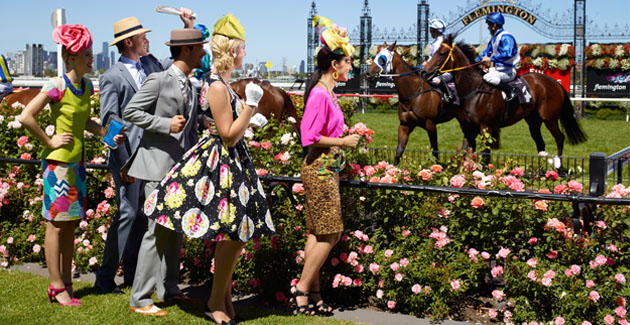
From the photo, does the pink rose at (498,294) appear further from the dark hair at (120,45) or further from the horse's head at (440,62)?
the horse's head at (440,62)

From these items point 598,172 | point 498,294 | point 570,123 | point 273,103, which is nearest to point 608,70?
point 570,123

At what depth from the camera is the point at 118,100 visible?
5023mm

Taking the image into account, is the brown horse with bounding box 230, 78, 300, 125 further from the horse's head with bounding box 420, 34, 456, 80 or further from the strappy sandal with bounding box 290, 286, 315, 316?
the strappy sandal with bounding box 290, 286, 315, 316

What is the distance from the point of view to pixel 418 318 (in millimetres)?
4512

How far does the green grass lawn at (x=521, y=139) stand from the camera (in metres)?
14.5

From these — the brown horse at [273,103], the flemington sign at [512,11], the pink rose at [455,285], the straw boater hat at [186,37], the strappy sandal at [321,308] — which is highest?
the flemington sign at [512,11]

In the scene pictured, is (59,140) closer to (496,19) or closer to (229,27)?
(229,27)

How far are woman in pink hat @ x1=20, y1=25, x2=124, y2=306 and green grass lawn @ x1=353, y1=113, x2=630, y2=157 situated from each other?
879cm

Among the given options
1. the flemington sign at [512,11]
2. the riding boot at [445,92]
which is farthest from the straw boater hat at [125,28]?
the flemington sign at [512,11]

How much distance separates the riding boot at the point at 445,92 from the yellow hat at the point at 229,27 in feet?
24.7

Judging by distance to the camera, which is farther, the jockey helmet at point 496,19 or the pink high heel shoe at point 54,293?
the jockey helmet at point 496,19

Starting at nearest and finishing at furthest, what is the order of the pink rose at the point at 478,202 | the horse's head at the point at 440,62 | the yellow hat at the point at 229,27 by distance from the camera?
the yellow hat at the point at 229,27 < the pink rose at the point at 478,202 < the horse's head at the point at 440,62

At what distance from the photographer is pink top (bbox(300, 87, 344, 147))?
4.30m

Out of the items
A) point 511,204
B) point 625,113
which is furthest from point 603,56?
point 511,204
